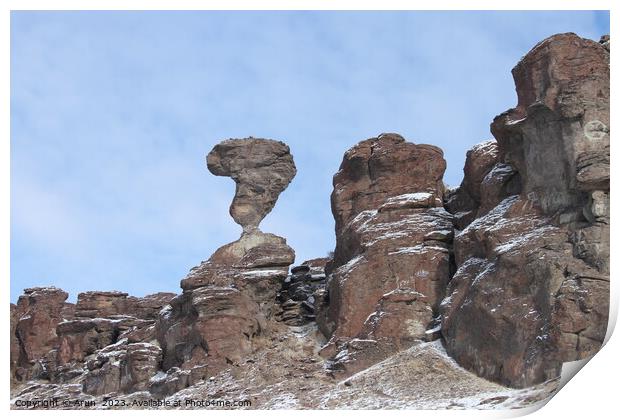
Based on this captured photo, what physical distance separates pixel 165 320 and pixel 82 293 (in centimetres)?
1476

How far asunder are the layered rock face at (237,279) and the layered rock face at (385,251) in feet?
16.2

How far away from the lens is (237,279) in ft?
291

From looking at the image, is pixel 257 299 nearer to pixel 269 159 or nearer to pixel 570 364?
pixel 269 159

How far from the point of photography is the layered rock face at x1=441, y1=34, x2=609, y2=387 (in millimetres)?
66812

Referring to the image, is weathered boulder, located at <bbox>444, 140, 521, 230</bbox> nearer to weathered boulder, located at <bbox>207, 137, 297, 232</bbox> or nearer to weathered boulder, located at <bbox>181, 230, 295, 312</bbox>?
weathered boulder, located at <bbox>181, 230, 295, 312</bbox>

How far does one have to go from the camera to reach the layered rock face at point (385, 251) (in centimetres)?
7806

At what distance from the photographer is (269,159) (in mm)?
99688

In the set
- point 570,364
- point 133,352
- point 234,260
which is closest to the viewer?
point 570,364

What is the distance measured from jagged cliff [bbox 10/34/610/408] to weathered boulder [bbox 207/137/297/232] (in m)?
0.13

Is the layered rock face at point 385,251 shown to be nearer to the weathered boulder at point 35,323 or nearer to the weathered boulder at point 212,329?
the weathered boulder at point 212,329

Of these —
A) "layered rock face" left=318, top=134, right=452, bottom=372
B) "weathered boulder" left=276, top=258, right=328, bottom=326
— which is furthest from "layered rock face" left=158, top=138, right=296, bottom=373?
"layered rock face" left=318, top=134, right=452, bottom=372

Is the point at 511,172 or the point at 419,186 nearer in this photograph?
the point at 511,172

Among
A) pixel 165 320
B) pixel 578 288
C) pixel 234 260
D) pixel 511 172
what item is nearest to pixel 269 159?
pixel 234 260

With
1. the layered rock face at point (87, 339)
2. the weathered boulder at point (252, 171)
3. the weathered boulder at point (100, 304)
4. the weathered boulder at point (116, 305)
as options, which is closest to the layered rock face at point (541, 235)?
the layered rock face at point (87, 339)
